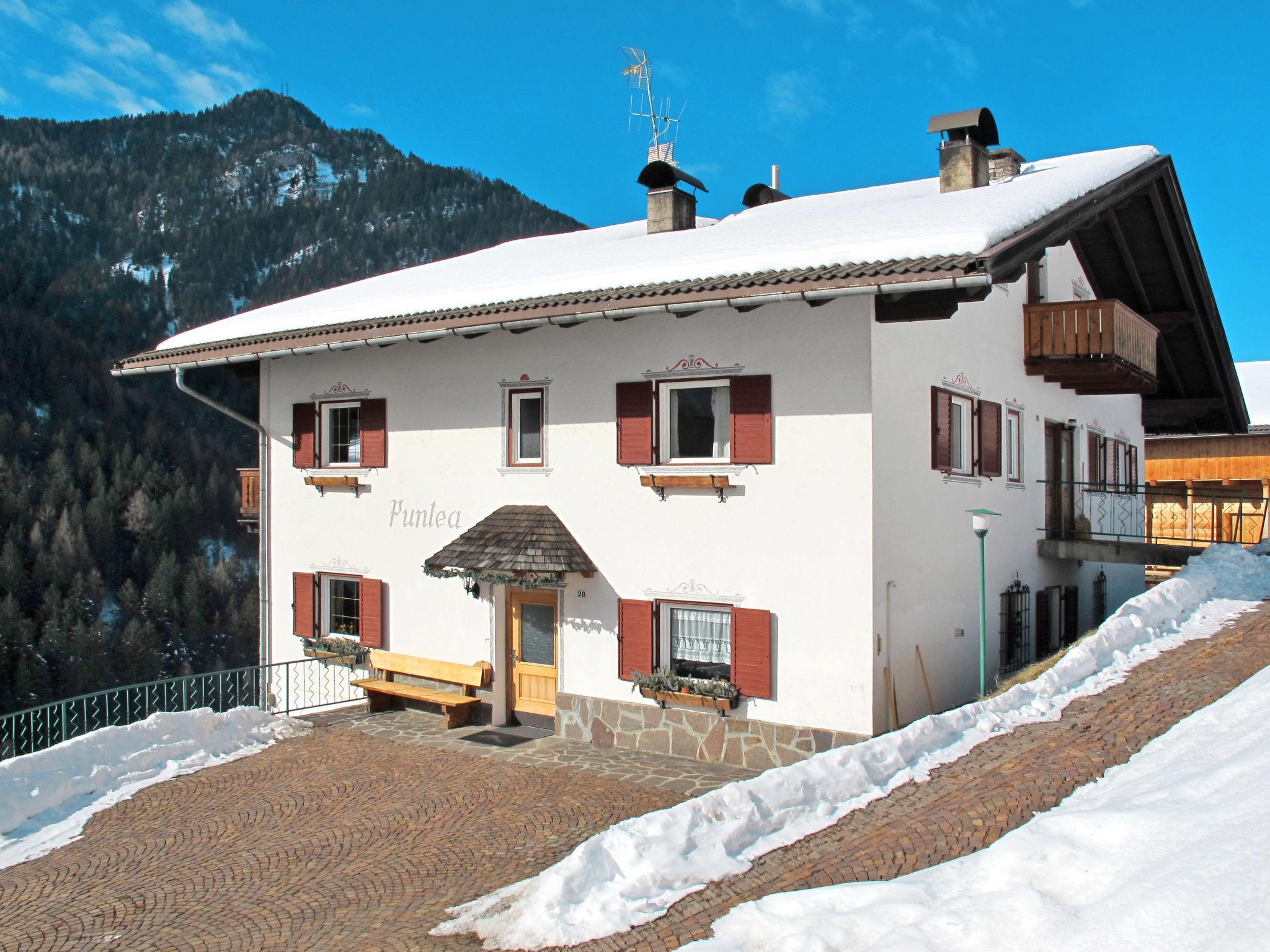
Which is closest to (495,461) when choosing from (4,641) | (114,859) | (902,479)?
(902,479)

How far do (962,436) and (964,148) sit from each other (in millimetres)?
4394

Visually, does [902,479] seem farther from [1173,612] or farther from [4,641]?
[4,641]

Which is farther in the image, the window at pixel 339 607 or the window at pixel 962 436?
the window at pixel 339 607

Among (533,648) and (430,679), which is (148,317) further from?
(533,648)

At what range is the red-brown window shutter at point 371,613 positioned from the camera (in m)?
13.6

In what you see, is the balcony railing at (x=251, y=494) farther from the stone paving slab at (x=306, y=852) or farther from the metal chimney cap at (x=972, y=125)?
the metal chimney cap at (x=972, y=125)

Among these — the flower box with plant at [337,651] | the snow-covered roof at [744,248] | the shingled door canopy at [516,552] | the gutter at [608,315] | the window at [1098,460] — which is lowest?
the flower box with plant at [337,651]

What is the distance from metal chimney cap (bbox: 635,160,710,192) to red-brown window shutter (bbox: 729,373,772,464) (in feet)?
21.9

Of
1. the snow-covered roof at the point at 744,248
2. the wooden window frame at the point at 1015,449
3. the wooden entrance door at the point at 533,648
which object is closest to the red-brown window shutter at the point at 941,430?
the snow-covered roof at the point at 744,248

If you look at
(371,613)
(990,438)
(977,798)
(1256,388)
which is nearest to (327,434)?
(371,613)

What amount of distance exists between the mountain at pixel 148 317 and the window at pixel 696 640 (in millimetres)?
8040

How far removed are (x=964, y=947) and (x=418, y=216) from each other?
122 meters

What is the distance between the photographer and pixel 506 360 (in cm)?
1236

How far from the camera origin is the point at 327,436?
47.1 ft
